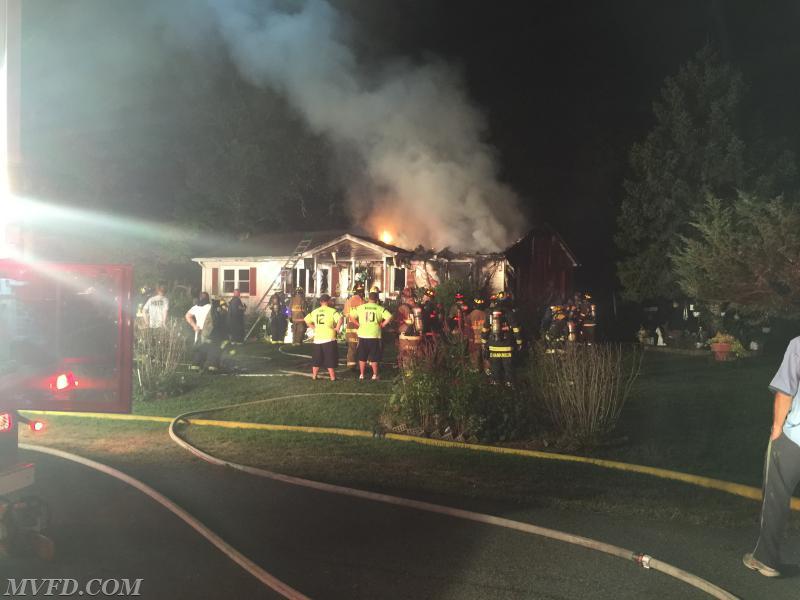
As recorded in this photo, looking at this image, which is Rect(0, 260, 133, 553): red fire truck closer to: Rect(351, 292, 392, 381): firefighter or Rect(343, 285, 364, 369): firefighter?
Rect(351, 292, 392, 381): firefighter

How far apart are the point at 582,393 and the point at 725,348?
12074 millimetres

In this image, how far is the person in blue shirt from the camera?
4.78m

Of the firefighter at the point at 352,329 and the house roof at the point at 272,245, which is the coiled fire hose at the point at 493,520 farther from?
the house roof at the point at 272,245

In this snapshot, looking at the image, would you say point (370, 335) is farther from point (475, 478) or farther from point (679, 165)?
point (679, 165)

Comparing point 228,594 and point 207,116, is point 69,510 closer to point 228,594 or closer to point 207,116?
point 228,594

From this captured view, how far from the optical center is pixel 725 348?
19.5 metres

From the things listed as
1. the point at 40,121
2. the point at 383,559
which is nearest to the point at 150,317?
the point at 383,559

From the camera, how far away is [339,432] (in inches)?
382

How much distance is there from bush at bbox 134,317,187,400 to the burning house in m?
11.0

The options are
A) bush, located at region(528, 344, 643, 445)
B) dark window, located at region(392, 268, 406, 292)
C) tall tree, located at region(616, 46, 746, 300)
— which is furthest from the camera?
tall tree, located at region(616, 46, 746, 300)

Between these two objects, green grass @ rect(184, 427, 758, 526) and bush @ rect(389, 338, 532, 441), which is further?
bush @ rect(389, 338, 532, 441)

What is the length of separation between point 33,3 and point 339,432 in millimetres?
24669

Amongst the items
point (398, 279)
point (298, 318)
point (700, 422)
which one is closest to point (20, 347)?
point (700, 422)

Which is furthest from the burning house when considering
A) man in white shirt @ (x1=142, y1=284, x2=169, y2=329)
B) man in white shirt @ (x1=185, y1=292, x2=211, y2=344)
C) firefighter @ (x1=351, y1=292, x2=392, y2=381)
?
man in white shirt @ (x1=142, y1=284, x2=169, y2=329)
